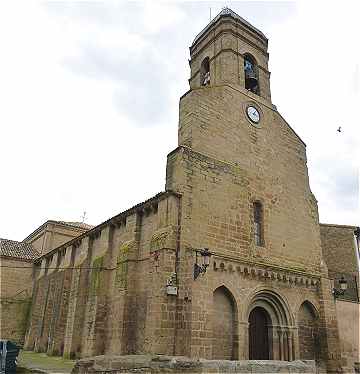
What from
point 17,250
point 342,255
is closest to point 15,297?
point 17,250

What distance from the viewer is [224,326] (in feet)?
41.1

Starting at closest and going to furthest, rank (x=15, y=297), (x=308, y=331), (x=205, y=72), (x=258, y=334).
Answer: (x=258, y=334) → (x=308, y=331) → (x=205, y=72) → (x=15, y=297)

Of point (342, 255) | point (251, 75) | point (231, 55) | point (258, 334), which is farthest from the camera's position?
point (342, 255)

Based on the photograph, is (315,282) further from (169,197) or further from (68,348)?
(68,348)

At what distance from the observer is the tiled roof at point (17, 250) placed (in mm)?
27183

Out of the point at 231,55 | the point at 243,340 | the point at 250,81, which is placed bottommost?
the point at 243,340

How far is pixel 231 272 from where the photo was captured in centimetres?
1312

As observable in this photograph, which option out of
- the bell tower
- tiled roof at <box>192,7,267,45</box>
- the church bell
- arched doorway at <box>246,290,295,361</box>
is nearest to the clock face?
the bell tower

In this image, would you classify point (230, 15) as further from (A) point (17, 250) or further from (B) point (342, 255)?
(A) point (17, 250)

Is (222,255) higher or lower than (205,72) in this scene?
lower

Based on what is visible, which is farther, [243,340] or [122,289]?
[122,289]

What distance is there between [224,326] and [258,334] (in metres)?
2.44

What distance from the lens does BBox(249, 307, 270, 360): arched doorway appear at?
13773mm

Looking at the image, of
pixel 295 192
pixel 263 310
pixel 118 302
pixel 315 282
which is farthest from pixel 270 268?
pixel 118 302
